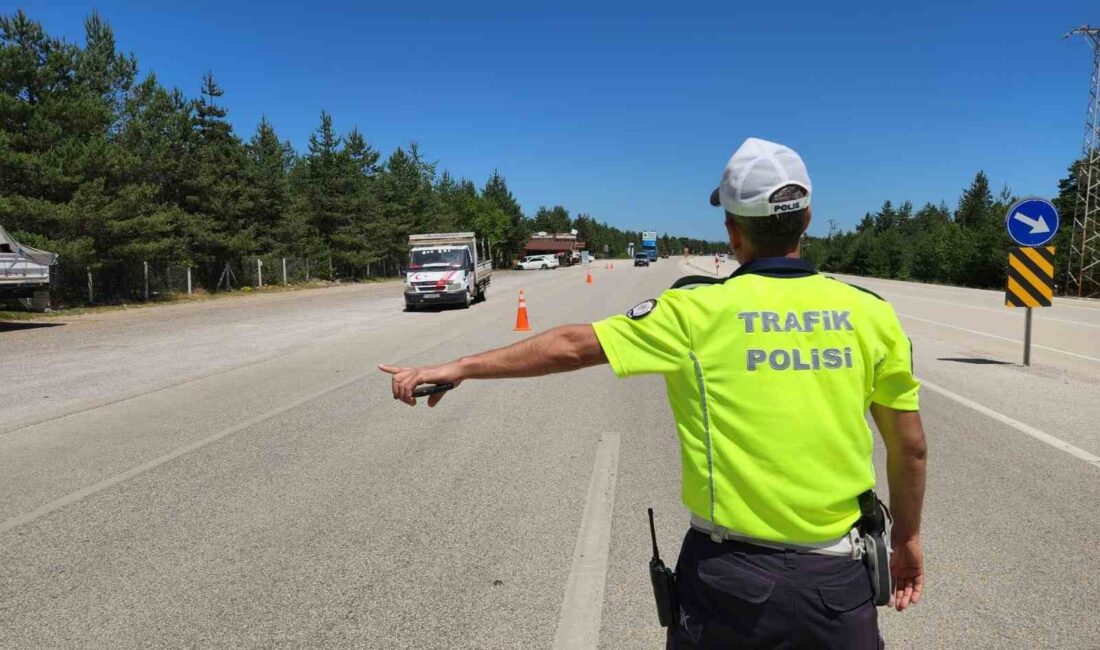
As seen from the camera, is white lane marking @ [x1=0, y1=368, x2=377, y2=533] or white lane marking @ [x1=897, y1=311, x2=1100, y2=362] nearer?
white lane marking @ [x1=0, y1=368, x2=377, y2=533]

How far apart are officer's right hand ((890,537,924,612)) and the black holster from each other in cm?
23

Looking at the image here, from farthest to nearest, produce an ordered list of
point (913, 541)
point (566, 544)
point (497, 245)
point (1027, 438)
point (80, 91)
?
point (497, 245) → point (80, 91) → point (1027, 438) → point (566, 544) → point (913, 541)

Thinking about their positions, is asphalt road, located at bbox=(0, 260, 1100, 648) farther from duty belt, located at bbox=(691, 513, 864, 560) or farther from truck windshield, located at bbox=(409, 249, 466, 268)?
truck windshield, located at bbox=(409, 249, 466, 268)

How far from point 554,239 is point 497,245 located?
1030 inches

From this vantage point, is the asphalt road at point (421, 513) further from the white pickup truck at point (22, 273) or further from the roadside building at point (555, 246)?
the roadside building at point (555, 246)

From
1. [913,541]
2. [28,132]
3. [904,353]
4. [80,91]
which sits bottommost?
[913,541]

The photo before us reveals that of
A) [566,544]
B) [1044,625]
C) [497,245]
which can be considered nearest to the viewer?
[1044,625]

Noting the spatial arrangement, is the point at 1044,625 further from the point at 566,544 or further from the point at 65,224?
the point at 65,224

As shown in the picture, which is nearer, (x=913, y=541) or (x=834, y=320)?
(x=834, y=320)

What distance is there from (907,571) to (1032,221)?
1094 centimetres

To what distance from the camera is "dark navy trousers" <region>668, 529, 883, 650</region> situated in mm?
A: 1639

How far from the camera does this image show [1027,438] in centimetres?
676

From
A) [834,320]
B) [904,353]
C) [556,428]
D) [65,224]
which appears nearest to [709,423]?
[834,320]

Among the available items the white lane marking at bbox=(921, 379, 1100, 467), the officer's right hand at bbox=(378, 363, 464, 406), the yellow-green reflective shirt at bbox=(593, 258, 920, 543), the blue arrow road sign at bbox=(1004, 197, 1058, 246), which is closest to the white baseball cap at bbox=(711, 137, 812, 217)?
the yellow-green reflective shirt at bbox=(593, 258, 920, 543)
